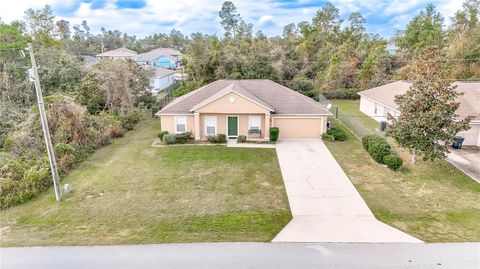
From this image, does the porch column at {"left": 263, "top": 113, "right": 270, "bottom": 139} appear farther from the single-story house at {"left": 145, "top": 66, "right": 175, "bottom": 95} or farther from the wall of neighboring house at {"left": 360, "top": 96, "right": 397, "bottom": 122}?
the single-story house at {"left": 145, "top": 66, "right": 175, "bottom": 95}

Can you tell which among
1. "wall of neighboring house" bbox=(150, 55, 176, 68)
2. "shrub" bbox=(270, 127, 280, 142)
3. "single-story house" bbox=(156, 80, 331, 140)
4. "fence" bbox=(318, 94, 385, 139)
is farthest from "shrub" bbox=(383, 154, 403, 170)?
"wall of neighboring house" bbox=(150, 55, 176, 68)

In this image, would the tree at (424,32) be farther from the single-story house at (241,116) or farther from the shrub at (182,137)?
the shrub at (182,137)

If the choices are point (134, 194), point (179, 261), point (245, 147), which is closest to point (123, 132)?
point (245, 147)

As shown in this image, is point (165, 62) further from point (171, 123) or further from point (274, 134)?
point (274, 134)

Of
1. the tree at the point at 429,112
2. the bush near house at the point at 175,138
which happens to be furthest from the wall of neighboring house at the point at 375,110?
the bush near house at the point at 175,138

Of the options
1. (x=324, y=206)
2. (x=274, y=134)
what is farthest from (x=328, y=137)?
(x=324, y=206)

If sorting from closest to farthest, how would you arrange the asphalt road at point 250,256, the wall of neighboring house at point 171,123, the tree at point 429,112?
the asphalt road at point 250,256 < the tree at point 429,112 < the wall of neighboring house at point 171,123
